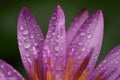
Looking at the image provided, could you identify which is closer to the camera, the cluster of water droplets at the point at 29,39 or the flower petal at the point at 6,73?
the flower petal at the point at 6,73

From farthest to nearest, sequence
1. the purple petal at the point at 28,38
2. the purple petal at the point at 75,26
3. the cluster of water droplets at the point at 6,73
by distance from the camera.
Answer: the purple petal at the point at 75,26 < the purple petal at the point at 28,38 < the cluster of water droplets at the point at 6,73

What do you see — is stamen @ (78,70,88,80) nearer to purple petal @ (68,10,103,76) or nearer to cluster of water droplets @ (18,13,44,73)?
purple petal @ (68,10,103,76)

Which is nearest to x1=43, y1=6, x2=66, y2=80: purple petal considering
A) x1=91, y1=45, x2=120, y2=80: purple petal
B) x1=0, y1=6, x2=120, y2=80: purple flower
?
x1=0, y1=6, x2=120, y2=80: purple flower

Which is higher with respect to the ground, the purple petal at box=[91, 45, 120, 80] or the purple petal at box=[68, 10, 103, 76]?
the purple petal at box=[68, 10, 103, 76]

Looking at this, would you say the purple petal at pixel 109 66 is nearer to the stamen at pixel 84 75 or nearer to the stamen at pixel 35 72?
the stamen at pixel 84 75

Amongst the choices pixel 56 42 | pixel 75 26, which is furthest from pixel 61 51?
pixel 75 26

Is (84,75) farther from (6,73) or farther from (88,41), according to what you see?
(6,73)

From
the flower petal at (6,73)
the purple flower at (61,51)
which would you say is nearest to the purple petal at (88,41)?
the purple flower at (61,51)
